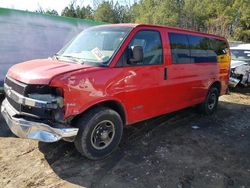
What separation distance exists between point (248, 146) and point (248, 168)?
1019 millimetres

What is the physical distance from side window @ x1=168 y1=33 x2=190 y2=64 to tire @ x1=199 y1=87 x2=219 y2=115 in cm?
160

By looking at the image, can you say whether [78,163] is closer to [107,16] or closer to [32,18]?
[32,18]

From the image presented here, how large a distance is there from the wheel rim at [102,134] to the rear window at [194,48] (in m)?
1.95

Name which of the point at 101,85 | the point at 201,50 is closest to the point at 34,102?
the point at 101,85

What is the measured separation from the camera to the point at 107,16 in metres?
37.8

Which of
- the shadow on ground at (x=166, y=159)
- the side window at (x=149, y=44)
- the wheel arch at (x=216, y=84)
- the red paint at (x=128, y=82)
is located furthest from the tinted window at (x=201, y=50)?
the shadow on ground at (x=166, y=159)

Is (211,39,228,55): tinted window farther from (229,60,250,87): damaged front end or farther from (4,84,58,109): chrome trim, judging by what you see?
(4,84,58,109): chrome trim

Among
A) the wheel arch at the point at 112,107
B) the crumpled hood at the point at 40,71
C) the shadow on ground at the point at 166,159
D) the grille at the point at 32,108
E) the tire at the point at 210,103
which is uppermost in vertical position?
the crumpled hood at the point at 40,71

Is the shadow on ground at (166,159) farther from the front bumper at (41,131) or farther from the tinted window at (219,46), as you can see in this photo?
the tinted window at (219,46)

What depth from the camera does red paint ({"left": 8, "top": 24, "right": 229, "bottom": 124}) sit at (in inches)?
159

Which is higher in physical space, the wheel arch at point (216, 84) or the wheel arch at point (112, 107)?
the wheel arch at point (112, 107)

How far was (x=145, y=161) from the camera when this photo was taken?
183 inches

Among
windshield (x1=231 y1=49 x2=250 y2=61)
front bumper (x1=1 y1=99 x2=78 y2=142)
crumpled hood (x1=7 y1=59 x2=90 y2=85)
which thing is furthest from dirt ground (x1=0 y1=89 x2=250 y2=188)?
windshield (x1=231 y1=49 x2=250 y2=61)

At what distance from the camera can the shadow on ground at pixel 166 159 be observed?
13.5 ft
